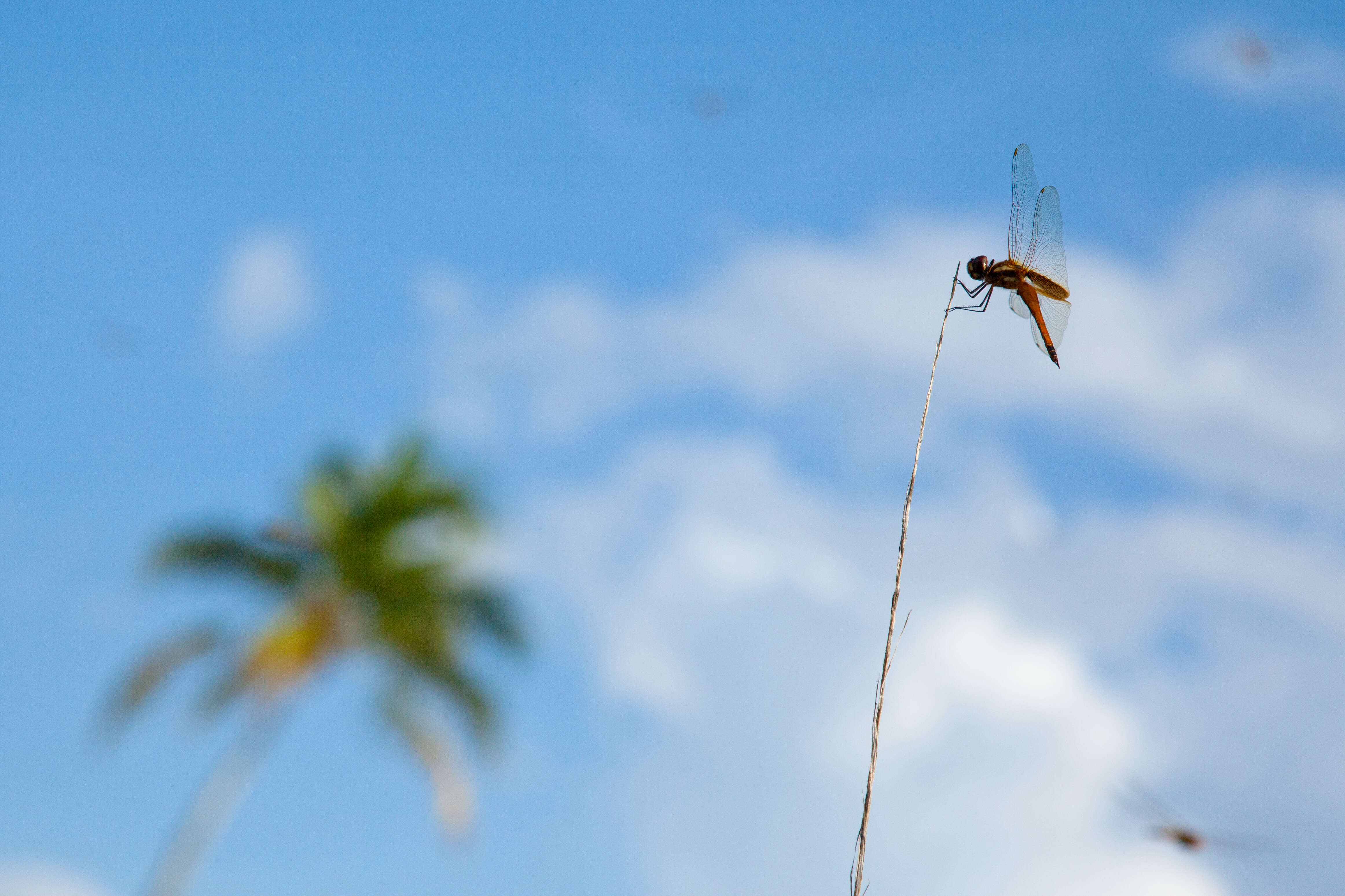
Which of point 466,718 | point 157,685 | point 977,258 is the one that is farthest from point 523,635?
point 977,258

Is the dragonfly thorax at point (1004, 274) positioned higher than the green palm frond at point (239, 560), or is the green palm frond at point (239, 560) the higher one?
the green palm frond at point (239, 560)

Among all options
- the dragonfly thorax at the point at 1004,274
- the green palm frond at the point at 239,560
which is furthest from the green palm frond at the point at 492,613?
the dragonfly thorax at the point at 1004,274

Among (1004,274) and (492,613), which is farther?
(492,613)

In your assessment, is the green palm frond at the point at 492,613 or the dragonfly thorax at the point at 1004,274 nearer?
the dragonfly thorax at the point at 1004,274

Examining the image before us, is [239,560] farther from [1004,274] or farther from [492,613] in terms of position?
[1004,274]

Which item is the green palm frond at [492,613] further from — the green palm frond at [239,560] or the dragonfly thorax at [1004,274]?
the dragonfly thorax at [1004,274]

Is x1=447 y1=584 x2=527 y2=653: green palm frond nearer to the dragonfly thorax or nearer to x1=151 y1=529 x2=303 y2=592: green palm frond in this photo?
x1=151 y1=529 x2=303 y2=592: green palm frond

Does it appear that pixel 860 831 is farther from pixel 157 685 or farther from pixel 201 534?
pixel 201 534

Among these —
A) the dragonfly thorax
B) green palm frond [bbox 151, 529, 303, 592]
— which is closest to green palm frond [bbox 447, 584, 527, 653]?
green palm frond [bbox 151, 529, 303, 592]

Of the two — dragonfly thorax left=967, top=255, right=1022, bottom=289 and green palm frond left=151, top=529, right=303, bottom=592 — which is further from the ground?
green palm frond left=151, top=529, right=303, bottom=592

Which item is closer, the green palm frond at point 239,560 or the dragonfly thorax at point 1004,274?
the dragonfly thorax at point 1004,274

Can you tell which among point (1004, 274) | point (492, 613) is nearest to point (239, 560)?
point (492, 613)
